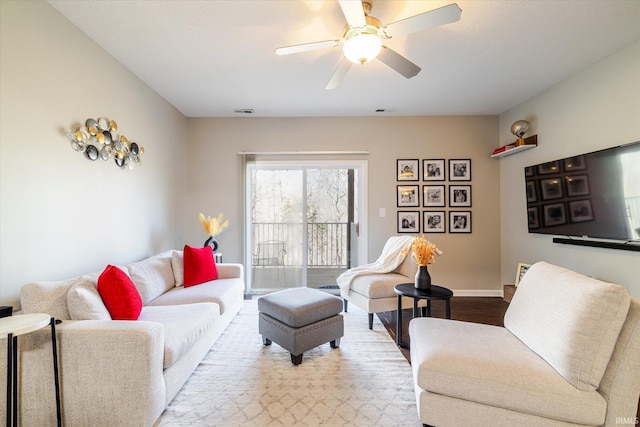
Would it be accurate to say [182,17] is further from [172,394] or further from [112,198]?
[172,394]

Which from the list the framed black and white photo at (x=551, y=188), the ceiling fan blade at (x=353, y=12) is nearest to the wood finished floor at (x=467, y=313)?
the framed black and white photo at (x=551, y=188)

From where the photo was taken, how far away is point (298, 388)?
6.39 ft

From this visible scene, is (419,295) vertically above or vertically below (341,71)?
below

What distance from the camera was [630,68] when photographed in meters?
2.41

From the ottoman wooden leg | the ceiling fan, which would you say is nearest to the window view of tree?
the ottoman wooden leg

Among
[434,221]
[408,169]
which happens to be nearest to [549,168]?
[434,221]

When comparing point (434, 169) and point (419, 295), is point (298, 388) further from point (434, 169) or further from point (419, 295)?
point (434, 169)

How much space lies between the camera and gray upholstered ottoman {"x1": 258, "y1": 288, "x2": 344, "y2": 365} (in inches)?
88.4

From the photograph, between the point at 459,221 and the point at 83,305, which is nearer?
the point at 83,305

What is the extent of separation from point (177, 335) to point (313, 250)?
2.73 meters

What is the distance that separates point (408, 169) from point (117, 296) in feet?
12.2

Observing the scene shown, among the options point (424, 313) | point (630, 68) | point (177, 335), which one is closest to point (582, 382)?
point (424, 313)

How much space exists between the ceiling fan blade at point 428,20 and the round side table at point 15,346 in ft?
7.92

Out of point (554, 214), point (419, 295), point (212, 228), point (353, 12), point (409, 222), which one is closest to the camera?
point (353, 12)
